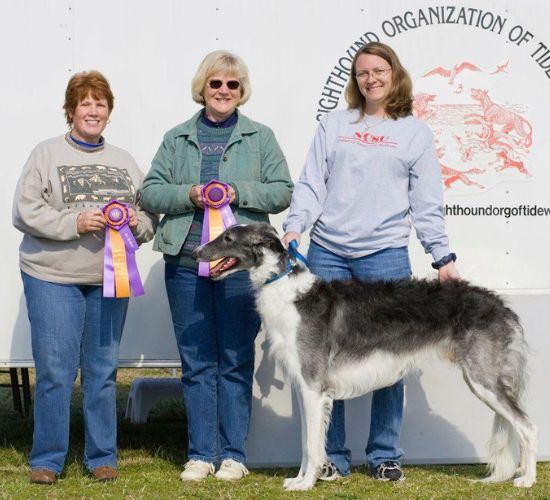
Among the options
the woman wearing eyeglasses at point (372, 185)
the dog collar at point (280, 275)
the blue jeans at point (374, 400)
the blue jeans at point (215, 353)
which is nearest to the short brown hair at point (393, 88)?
the woman wearing eyeglasses at point (372, 185)

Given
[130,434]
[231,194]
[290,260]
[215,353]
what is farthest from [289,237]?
[130,434]

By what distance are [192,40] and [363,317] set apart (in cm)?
225

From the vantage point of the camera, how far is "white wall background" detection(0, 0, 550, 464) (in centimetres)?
587

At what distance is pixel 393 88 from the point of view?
17.1ft

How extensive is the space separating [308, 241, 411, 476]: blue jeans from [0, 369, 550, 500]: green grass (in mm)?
168

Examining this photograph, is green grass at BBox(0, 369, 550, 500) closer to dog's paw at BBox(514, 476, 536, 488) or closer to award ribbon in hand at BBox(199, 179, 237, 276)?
dog's paw at BBox(514, 476, 536, 488)

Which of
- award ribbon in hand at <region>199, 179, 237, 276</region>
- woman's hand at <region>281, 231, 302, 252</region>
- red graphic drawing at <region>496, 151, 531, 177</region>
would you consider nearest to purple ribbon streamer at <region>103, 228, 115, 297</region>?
award ribbon in hand at <region>199, 179, 237, 276</region>

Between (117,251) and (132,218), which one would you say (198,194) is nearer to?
(132,218)

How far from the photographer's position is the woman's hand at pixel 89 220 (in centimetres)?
499

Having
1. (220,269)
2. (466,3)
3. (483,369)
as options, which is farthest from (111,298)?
(466,3)

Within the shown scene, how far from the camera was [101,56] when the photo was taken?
5898 mm

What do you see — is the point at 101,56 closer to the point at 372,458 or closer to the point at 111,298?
the point at 111,298

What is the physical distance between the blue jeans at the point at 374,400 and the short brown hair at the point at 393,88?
0.84 m

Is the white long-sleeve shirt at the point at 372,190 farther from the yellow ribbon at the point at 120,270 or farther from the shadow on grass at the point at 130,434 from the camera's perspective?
the shadow on grass at the point at 130,434
